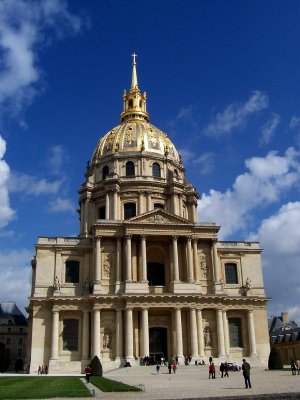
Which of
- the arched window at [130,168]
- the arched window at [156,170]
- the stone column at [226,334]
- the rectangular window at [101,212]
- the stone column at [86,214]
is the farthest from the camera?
the arched window at [156,170]

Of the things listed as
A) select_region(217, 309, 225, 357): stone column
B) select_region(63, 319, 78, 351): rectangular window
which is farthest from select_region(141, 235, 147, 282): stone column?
select_region(217, 309, 225, 357): stone column

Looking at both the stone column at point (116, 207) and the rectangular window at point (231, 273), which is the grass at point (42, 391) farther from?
the stone column at point (116, 207)

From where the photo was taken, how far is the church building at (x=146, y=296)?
50.7 m

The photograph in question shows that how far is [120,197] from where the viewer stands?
216 ft

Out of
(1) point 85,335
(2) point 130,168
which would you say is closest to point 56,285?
(1) point 85,335

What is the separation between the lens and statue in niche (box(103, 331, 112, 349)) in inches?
1994

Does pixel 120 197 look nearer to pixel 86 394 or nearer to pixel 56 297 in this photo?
pixel 56 297

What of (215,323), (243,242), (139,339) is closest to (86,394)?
(139,339)

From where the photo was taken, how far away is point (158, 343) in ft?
173

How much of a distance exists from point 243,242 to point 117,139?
24406 mm

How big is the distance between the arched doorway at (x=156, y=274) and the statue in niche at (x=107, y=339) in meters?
8.12

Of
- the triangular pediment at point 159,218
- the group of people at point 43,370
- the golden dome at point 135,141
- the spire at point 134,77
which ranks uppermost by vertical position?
the spire at point 134,77

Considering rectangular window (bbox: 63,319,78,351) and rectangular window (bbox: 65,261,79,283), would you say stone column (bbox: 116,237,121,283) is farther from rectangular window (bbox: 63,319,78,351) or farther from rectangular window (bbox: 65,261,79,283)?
rectangular window (bbox: 63,319,78,351)

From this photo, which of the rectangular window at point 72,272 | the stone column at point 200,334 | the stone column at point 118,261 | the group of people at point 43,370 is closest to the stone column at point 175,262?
the stone column at point 200,334
